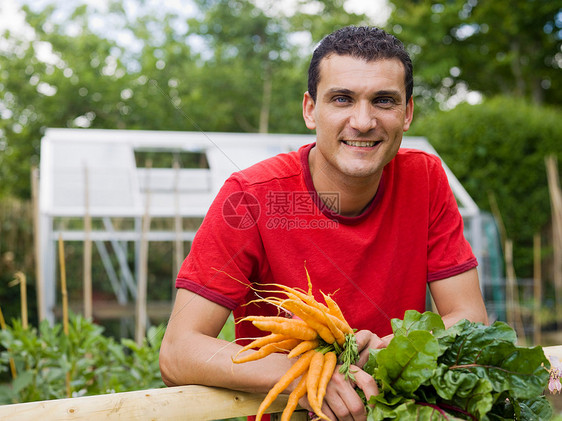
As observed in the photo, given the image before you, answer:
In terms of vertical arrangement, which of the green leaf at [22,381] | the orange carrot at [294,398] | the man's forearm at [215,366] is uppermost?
the man's forearm at [215,366]

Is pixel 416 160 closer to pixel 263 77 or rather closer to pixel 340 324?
pixel 340 324

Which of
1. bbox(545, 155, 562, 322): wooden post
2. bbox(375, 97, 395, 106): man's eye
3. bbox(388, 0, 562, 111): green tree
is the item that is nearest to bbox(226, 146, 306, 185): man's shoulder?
bbox(375, 97, 395, 106): man's eye

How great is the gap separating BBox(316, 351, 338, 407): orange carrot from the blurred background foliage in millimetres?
6361

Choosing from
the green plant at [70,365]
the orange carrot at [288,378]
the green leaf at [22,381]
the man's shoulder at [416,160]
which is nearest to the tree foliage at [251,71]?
the green plant at [70,365]

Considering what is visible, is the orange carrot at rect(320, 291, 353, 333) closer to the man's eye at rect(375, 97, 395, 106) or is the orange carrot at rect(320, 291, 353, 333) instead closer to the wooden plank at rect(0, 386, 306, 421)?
the wooden plank at rect(0, 386, 306, 421)

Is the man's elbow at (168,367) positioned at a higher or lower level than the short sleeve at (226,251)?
lower

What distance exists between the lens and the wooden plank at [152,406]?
112 centimetres

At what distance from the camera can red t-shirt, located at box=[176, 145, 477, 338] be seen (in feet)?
4.92

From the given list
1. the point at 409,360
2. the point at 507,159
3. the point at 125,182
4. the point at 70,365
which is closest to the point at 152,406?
the point at 409,360

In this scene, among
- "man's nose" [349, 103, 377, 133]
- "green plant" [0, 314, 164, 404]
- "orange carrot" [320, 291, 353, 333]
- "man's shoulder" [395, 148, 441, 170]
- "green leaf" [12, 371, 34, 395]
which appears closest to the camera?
"orange carrot" [320, 291, 353, 333]

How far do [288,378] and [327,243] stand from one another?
0.47 m

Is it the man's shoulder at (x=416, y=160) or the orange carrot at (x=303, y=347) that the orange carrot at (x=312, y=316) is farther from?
the man's shoulder at (x=416, y=160)

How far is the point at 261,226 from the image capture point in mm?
1565

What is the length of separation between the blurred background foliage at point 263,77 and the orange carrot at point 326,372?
6.36 m
